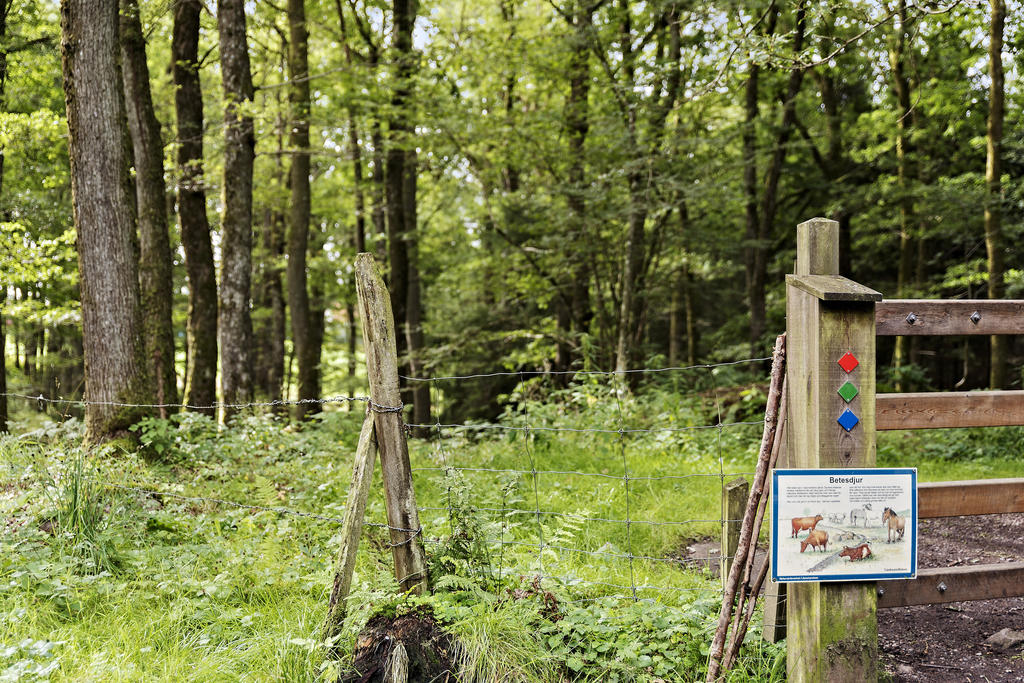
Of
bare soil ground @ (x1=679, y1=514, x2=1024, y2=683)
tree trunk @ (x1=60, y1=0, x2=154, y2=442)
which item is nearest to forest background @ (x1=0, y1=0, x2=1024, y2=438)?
tree trunk @ (x1=60, y1=0, x2=154, y2=442)

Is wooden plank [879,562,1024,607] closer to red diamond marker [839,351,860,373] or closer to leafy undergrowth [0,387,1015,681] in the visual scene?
leafy undergrowth [0,387,1015,681]

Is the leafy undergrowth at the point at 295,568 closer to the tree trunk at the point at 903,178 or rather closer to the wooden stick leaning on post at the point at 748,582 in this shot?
the wooden stick leaning on post at the point at 748,582

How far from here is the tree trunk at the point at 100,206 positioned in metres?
6.56

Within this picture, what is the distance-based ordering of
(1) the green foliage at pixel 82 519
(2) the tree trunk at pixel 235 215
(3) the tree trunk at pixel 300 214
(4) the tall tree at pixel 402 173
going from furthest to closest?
(3) the tree trunk at pixel 300 214
(4) the tall tree at pixel 402 173
(2) the tree trunk at pixel 235 215
(1) the green foliage at pixel 82 519

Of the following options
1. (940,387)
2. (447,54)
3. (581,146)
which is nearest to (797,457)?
(581,146)

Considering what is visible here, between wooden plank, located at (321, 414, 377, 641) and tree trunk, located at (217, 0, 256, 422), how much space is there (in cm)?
749

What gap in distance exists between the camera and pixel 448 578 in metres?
3.42

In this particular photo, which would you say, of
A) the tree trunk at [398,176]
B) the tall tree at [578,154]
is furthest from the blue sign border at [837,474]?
the tree trunk at [398,176]

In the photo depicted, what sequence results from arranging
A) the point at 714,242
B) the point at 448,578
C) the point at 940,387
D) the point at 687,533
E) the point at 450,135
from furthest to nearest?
the point at 940,387 < the point at 714,242 < the point at 450,135 < the point at 687,533 < the point at 448,578

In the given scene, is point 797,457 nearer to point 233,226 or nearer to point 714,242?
→ point 233,226

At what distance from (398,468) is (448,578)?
2.00 feet

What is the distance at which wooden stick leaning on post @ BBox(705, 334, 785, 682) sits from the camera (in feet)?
10.1

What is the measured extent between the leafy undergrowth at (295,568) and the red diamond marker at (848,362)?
1096 mm

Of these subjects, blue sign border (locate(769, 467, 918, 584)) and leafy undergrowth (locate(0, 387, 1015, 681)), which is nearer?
blue sign border (locate(769, 467, 918, 584))
